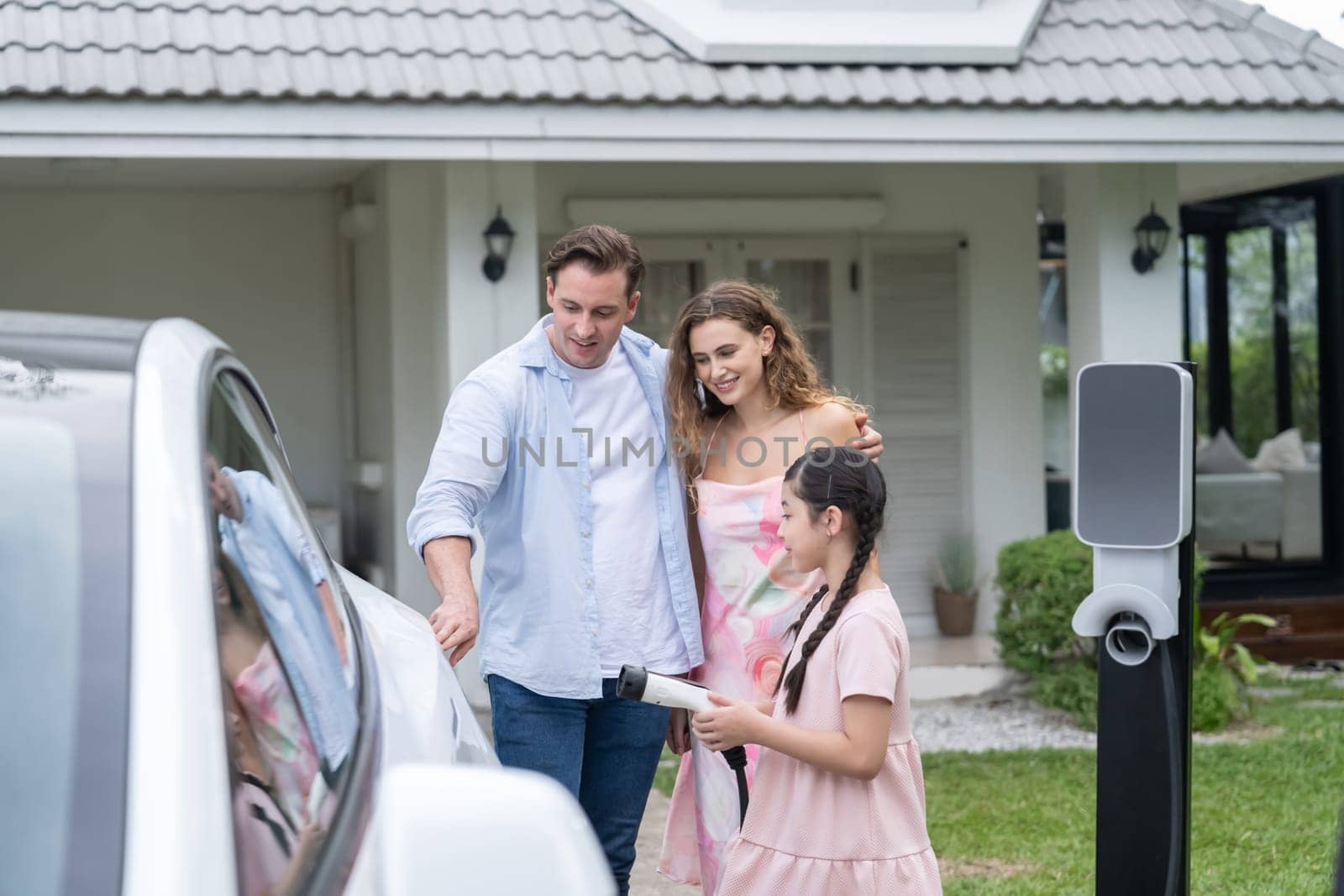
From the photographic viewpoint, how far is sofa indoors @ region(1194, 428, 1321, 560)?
33.5 ft

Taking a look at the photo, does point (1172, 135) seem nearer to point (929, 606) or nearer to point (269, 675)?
point (929, 606)

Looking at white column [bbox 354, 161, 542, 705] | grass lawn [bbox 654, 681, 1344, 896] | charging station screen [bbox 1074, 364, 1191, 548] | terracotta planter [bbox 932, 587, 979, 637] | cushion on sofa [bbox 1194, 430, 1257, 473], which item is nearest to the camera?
charging station screen [bbox 1074, 364, 1191, 548]

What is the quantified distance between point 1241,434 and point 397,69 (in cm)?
646

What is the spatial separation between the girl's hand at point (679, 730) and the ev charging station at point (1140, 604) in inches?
34.2

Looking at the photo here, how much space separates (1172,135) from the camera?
24.2ft

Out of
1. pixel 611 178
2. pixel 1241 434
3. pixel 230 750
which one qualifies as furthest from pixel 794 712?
pixel 1241 434

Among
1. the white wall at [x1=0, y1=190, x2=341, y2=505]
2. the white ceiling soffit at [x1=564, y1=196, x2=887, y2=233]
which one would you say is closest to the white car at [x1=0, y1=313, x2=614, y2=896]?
the white ceiling soffit at [x1=564, y1=196, x2=887, y2=233]

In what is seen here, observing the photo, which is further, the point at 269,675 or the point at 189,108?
the point at 189,108

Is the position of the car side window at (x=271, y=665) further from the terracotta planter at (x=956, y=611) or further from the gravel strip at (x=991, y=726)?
the terracotta planter at (x=956, y=611)

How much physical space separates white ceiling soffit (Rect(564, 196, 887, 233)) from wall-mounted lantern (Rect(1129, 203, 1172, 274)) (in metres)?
1.68

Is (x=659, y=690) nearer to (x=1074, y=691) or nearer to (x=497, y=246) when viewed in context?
(x=497, y=246)

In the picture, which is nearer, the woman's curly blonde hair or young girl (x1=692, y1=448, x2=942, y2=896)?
young girl (x1=692, y1=448, x2=942, y2=896)

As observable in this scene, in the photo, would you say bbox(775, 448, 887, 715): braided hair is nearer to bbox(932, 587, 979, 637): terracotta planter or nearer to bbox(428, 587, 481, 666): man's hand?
bbox(428, 587, 481, 666): man's hand

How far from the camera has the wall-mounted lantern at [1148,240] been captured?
7812mm
